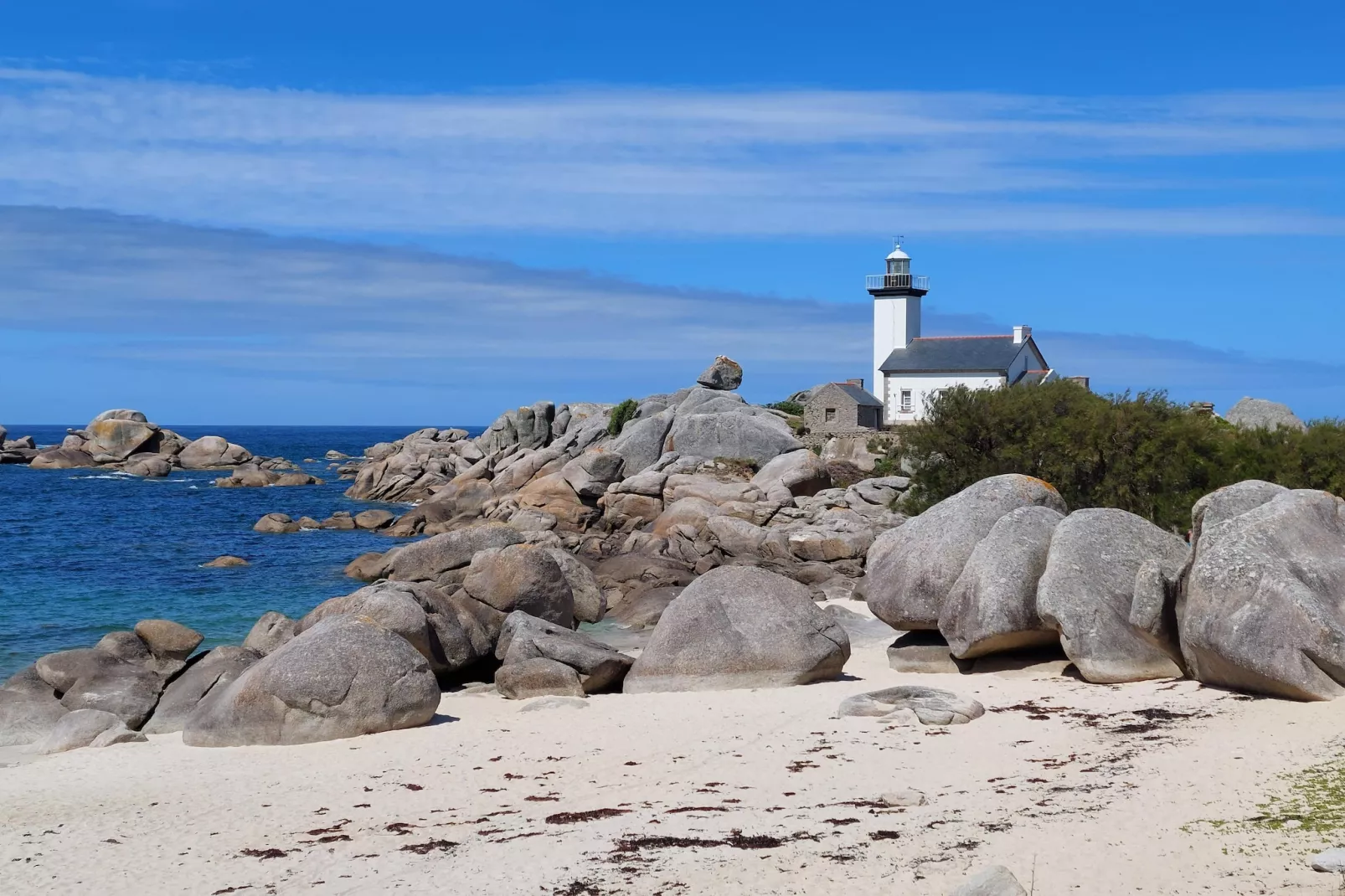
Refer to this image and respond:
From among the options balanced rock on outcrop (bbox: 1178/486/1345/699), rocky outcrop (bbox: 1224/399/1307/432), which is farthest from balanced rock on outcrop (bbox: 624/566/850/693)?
rocky outcrop (bbox: 1224/399/1307/432)

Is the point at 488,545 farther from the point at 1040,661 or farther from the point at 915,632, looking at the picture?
the point at 1040,661

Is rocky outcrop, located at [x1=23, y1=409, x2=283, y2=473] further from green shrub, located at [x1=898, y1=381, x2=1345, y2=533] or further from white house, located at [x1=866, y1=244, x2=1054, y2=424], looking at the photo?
green shrub, located at [x1=898, y1=381, x2=1345, y2=533]

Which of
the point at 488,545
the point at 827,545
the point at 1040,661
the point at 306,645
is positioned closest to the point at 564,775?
the point at 306,645

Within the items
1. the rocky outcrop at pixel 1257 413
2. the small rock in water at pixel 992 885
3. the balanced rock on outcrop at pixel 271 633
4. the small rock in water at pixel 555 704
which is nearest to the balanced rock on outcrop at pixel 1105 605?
the small rock in water at pixel 555 704

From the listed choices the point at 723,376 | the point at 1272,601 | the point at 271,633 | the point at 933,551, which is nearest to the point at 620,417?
the point at 723,376

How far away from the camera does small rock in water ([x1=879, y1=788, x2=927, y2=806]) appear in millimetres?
12125

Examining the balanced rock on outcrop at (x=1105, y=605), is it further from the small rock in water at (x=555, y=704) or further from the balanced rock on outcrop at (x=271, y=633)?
the balanced rock on outcrop at (x=271, y=633)

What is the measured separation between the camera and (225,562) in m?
39.7

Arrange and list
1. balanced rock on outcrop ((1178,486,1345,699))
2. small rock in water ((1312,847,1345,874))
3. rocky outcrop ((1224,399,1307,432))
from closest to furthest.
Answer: small rock in water ((1312,847,1345,874)), balanced rock on outcrop ((1178,486,1345,699)), rocky outcrop ((1224,399,1307,432))

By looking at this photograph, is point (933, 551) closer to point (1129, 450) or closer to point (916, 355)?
point (1129, 450)

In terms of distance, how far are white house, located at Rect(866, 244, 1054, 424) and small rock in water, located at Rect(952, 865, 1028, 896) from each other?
5301 cm

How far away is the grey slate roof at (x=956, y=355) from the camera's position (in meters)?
63.9

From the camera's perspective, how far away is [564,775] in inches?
560

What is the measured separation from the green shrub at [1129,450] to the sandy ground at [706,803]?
14.0 metres
